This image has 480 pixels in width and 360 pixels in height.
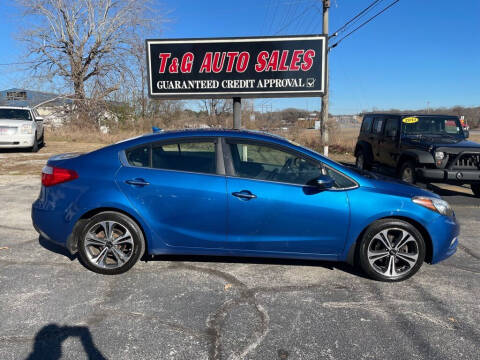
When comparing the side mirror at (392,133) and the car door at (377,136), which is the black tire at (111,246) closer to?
the side mirror at (392,133)

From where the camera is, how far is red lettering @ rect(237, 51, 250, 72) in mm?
9094

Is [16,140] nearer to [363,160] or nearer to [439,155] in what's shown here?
[363,160]

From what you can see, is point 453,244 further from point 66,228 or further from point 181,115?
point 181,115

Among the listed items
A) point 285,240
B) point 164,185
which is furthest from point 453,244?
point 164,185

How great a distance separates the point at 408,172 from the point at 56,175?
707cm

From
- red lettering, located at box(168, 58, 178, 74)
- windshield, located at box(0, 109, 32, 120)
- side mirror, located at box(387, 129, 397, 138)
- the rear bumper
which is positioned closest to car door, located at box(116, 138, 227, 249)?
the rear bumper

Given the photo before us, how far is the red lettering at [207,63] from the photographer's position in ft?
30.0

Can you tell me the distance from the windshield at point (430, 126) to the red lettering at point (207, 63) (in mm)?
5077

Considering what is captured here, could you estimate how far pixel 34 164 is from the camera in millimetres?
11289

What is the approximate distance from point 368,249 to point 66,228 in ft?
10.3

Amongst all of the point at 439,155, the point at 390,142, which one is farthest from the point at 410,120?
the point at 439,155

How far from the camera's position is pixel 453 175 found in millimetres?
7047

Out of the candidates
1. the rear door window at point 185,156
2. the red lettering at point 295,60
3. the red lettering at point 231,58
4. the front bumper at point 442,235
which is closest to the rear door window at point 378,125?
the red lettering at point 295,60

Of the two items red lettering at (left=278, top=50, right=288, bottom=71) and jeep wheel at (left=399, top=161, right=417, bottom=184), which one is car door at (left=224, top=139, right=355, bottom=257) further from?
red lettering at (left=278, top=50, right=288, bottom=71)
